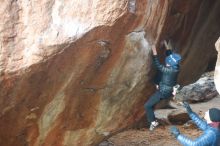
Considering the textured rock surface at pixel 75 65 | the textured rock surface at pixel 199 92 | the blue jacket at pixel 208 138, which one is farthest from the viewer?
the textured rock surface at pixel 199 92

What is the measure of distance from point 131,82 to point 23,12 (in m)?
2.86

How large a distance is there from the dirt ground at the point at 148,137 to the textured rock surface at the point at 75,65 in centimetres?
414

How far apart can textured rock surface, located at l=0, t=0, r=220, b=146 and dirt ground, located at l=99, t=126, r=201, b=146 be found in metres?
4.14

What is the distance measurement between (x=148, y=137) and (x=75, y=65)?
794cm

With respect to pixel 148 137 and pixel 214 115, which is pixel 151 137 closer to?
pixel 148 137

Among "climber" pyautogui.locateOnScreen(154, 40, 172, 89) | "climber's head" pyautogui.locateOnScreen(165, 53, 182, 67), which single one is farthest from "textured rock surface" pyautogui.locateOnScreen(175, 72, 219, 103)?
"climber's head" pyautogui.locateOnScreen(165, 53, 182, 67)

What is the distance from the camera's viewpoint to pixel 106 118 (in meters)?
10.5

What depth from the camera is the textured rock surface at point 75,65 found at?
8.23m

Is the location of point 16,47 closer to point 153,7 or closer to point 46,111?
point 46,111

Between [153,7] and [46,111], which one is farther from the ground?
[153,7]

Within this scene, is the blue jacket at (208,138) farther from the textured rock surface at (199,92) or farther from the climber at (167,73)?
the textured rock surface at (199,92)

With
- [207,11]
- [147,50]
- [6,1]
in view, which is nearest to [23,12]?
[6,1]

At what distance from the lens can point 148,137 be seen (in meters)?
16.1

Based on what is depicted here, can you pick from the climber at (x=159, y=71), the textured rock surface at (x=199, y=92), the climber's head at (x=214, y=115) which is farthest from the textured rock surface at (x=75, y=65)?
the textured rock surface at (x=199, y=92)
